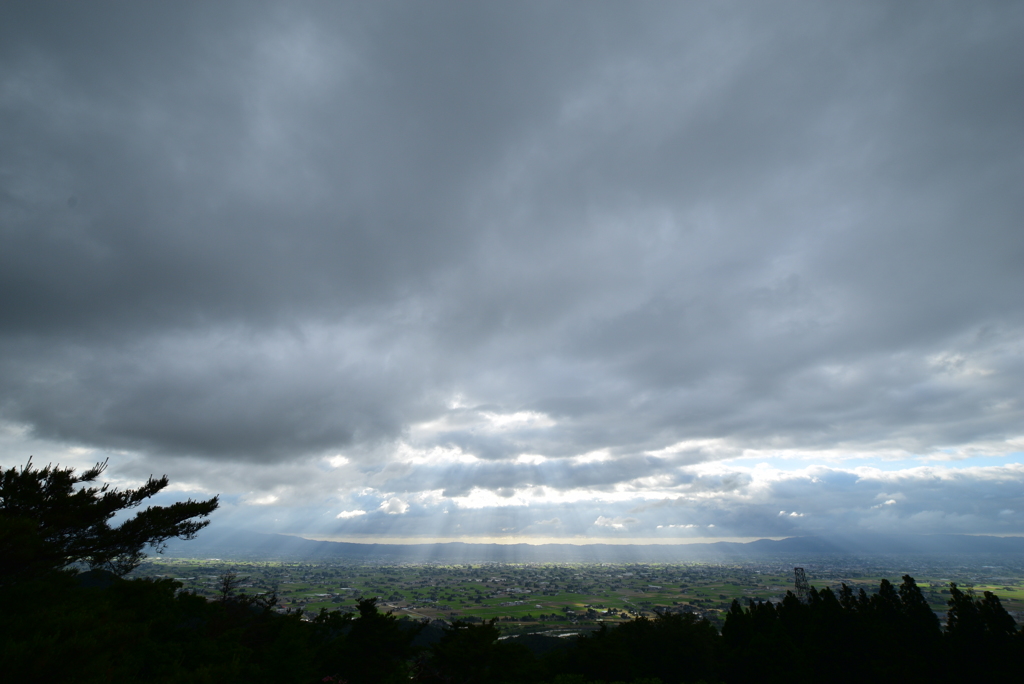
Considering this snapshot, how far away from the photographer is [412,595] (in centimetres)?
11894

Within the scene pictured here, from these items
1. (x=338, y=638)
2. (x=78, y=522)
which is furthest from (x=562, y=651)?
(x=78, y=522)

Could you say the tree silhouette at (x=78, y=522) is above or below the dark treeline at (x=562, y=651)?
above

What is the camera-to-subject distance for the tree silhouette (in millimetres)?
13195

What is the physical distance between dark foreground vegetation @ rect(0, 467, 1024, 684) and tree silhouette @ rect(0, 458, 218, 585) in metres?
0.05

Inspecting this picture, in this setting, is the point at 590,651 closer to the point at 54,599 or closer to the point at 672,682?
the point at 672,682

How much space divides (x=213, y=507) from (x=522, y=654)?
72.4ft

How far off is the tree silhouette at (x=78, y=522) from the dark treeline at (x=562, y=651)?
895mm

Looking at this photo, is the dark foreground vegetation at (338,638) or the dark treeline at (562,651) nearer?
the dark foreground vegetation at (338,638)

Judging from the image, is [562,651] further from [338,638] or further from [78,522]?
[78,522]

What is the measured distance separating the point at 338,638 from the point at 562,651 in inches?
765

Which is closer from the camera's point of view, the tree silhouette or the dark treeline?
the tree silhouette

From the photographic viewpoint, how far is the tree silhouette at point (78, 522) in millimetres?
13195

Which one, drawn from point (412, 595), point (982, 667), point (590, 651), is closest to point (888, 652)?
point (982, 667)

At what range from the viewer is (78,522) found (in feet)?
49.7
